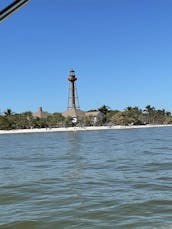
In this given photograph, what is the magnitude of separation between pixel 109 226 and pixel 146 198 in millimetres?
3214

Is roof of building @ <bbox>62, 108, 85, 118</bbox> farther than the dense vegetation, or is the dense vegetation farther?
roof of building @ <bbox>62, 108, 85, 118</bbox>

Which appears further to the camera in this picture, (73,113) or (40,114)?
(40,114)

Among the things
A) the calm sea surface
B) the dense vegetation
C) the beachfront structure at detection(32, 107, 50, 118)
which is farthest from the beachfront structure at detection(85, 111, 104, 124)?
the calm sea surface

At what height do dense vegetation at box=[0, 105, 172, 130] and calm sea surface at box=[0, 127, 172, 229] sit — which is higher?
dense vegetation at box=[0, 105, 172, 130]

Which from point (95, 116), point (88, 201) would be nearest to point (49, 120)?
point (95, 116)

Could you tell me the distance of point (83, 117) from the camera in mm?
175000

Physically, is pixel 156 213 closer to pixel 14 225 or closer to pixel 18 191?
pixel 14 225

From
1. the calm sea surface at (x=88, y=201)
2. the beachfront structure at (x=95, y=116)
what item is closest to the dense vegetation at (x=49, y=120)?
the beachfront structure at (x=95, y=116)

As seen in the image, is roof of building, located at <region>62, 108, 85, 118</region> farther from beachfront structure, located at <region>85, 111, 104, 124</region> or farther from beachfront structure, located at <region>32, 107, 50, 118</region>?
beachfront structure, located at <region>32, 107, 50, 118</region>

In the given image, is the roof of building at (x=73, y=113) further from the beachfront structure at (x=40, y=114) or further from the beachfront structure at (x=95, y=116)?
the beachfront structure at (x=40, y=114)

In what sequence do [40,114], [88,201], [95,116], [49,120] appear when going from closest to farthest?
[88,201]
[49,120]
[95,116]
[40,114]

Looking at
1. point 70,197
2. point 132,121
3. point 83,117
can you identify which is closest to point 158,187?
point 70,197

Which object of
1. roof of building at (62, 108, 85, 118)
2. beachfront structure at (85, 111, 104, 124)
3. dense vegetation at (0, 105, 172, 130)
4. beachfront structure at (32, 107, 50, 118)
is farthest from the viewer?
beachfront structure at (32, 107, 50, 118)

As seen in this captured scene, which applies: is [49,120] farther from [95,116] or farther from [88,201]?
[88,201]
